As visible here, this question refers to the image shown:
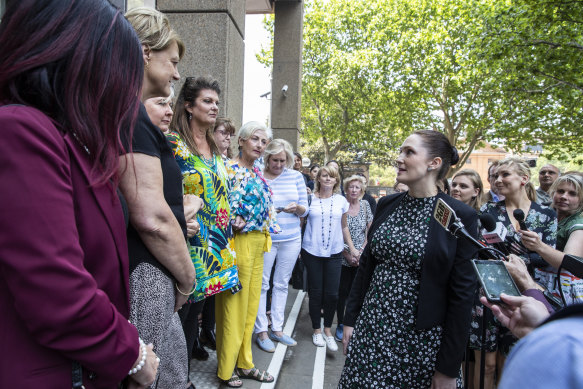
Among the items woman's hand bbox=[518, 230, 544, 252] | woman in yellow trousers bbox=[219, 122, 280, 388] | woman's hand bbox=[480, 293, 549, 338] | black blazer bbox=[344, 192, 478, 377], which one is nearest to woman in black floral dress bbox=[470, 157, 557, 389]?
woman's hand bbox=[518, 230, 544, 252]

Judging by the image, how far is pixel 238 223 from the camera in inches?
138

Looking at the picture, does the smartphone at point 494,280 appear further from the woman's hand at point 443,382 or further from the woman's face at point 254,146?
the woman's face at point 254,146

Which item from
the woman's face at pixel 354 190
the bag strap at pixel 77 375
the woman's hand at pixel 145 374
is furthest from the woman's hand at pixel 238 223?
the woman's face at pixel 354 190

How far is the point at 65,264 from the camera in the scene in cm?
93

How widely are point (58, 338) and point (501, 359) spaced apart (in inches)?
153

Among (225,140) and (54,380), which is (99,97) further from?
(225,140)

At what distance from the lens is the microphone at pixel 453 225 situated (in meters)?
1.65

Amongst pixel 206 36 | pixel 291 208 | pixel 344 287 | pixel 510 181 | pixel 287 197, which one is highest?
pixel 206 36

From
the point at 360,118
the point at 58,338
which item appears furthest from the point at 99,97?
the point at 360,118

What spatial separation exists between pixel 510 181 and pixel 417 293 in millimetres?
2096

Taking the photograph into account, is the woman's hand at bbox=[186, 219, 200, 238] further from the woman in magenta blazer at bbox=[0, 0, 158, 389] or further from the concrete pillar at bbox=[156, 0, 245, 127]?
the concrete pillar at bbox=[156, 0, 245, 127]

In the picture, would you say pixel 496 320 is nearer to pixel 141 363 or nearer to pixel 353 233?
pixel 353 233

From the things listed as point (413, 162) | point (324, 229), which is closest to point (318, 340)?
point (324, 229)

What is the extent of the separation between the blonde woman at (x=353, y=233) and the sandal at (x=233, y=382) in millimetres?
2293
